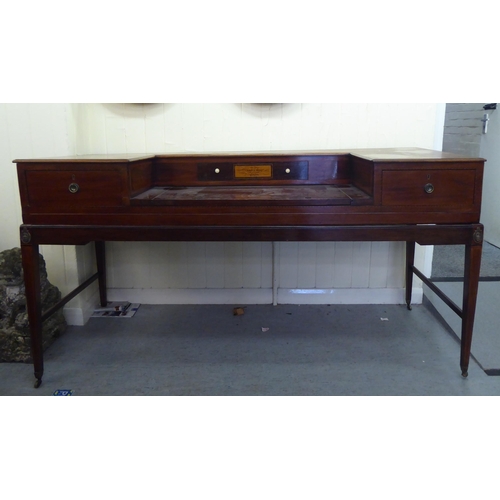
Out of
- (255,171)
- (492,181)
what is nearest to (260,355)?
(255,171)

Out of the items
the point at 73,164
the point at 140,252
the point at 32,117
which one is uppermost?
the point at 32,117

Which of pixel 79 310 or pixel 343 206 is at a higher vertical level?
pixel 343 206

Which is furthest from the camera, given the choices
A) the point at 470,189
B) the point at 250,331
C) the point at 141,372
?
the point at 250,331

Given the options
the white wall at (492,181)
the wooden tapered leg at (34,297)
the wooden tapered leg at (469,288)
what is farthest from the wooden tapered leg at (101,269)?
the white wall at (492,181)

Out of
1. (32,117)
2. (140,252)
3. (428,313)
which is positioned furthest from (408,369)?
(32,117)

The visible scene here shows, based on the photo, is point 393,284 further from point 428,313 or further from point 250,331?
point 250,331

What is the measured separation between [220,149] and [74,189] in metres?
0.96

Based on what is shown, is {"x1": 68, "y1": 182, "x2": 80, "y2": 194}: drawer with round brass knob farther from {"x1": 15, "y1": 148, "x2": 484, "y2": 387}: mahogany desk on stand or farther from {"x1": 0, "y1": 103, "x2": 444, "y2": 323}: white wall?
{"x1": 0, "y1": 103, "x2": 444, "y2": 323}: white wall

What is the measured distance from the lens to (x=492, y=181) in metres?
4.17

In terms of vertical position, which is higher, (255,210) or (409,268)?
(255,210)

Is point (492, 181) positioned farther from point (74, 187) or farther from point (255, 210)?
point (74, 187)

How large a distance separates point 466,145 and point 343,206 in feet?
11.5

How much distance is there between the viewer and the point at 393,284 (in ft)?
9.16

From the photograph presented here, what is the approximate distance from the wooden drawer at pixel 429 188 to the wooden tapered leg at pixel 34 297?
55.1 inches
